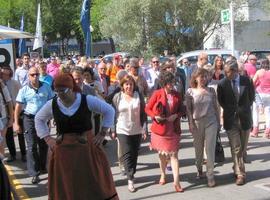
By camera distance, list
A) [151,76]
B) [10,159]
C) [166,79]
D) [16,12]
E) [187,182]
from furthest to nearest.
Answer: [16,12] → [151,76] → [10,159] → [187,182] → [166,79]

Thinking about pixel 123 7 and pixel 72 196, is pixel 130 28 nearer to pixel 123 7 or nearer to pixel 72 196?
pixel 123 7

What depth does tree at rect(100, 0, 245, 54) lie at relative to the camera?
1321 inches

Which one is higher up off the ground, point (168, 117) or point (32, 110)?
point (32, 110)

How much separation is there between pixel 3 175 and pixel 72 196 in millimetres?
667

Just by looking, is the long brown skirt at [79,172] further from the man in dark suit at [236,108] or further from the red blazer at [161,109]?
the man in dark suit at [236,108]

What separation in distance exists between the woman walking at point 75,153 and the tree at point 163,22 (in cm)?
2864

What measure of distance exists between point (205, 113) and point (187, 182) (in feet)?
3.62

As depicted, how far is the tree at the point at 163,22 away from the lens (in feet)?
110

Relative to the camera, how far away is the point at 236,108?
7.75m

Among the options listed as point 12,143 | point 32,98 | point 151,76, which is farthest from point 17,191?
point 151,76

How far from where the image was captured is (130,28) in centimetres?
3462

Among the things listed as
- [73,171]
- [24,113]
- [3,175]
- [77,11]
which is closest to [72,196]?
[73,171]

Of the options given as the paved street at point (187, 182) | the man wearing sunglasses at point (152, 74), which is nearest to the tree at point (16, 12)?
the man wearing sunglasses at point (152, 74)

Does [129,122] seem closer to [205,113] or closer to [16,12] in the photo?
[205,113]
